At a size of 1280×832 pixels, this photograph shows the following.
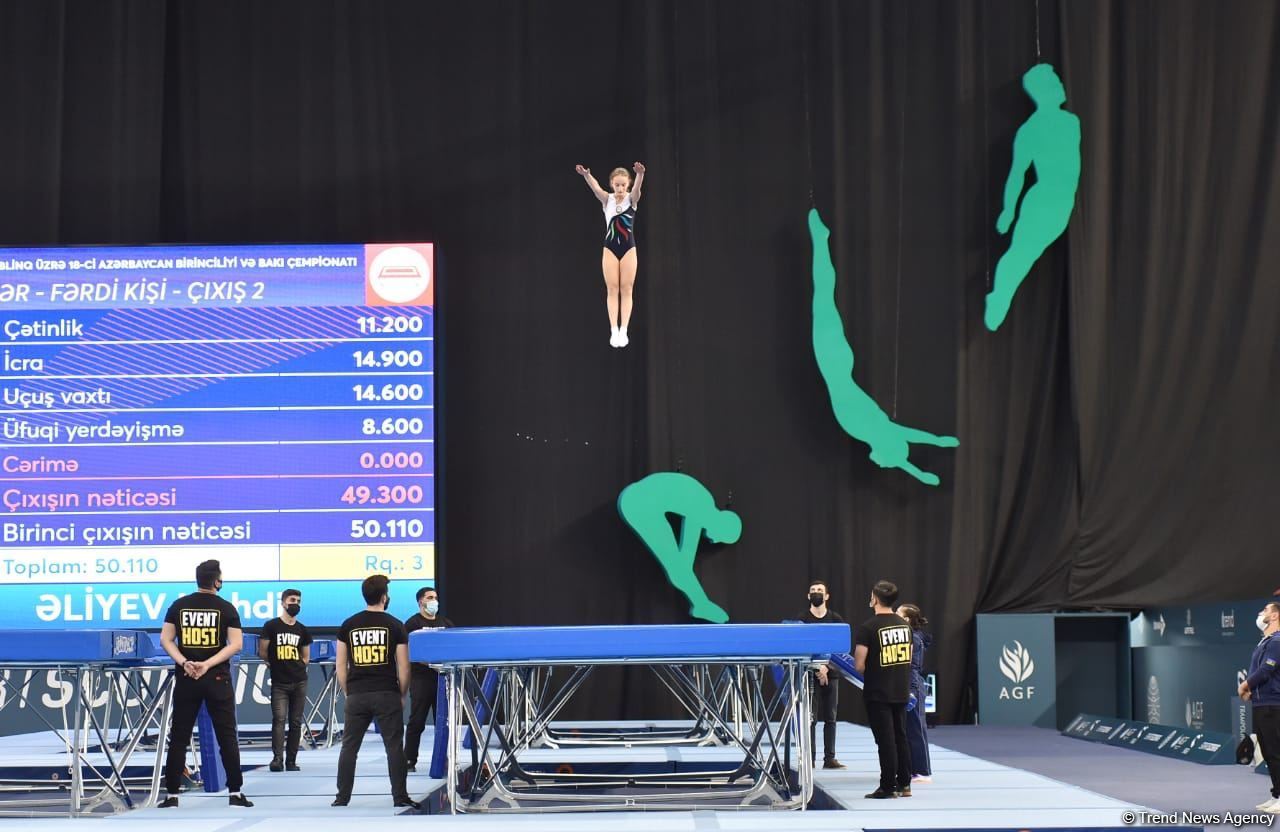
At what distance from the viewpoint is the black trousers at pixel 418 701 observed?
345 inches

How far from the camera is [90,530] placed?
1274 cm

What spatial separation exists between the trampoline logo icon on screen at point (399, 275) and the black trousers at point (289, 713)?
4.37 meters

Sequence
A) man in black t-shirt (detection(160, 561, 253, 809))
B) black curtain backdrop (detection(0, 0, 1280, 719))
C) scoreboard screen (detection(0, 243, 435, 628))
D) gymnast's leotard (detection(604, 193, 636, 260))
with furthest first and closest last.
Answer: black curtain backdrop (detection(0, 0, 1280, 719)), scoreboard screen (detection(0, 243, 435, 628)), gymnast's leotard (detection(604, 193, 636, 260)), man in black t-shirt (detection(160, 561, 253, 809))

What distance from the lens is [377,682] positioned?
24.0 feet

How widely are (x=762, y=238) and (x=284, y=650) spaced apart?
7131 mm

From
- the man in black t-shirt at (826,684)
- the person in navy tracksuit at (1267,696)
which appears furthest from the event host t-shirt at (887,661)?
the man in black t-shirt at (826,684)

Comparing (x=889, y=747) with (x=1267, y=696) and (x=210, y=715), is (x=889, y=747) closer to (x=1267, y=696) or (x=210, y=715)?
(x=1267, y=696)

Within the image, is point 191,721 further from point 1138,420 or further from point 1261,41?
point 1261,41

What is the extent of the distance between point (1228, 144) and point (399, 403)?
29.5 feet

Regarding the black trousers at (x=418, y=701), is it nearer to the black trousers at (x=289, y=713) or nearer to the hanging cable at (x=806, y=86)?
the black trousers at (x=289, y=713)

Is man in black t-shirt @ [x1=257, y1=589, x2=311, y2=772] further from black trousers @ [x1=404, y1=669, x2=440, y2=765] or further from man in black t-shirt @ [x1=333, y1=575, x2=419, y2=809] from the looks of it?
man in black t-shirt @ [x1=333, y1=575, x2=419, y2=809]

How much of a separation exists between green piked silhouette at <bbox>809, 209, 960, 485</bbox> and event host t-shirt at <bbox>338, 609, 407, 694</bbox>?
7.62m

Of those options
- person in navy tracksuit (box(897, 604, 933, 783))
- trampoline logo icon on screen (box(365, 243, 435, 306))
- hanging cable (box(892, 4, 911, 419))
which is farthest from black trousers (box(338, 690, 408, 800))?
hanging cable (box(892, 4, 911, 419))

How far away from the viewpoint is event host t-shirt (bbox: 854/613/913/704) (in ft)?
24.6
